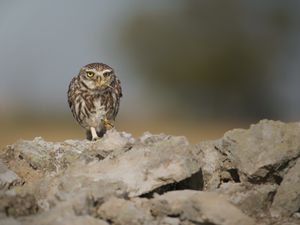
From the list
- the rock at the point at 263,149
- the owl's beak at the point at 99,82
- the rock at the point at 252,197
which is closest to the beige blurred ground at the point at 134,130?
the owl's beak at the point at 99,82

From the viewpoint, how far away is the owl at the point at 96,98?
29.0 feet

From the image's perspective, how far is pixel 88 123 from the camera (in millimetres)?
8859

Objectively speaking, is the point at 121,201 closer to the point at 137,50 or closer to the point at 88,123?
the point at 88,123

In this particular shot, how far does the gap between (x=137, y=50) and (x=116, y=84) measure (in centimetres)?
2911

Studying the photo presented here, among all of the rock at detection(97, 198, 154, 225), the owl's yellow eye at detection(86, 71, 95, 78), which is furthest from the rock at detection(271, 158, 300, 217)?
the owl's yellow eye at detection(86, 71, 95, 78)

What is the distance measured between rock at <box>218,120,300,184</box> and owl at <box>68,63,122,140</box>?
2.54m

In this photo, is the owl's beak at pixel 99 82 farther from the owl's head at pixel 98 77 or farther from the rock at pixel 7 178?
the rock at pixel 7 178

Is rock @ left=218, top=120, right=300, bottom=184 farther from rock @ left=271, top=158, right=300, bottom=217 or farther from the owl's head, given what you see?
the owl's head

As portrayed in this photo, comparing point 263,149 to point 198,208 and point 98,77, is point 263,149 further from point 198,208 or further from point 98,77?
point 98,77

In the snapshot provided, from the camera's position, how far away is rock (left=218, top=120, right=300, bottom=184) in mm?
6113

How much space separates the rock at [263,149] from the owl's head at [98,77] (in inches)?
104

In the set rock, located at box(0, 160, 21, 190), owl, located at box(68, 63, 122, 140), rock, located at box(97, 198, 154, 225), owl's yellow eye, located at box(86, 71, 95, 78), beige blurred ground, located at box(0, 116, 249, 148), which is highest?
beige blurred ground, located at box(0, 116, 249, 148)

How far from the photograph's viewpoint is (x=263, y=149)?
6.21 metres

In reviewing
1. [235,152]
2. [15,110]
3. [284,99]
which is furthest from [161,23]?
[235,152]
